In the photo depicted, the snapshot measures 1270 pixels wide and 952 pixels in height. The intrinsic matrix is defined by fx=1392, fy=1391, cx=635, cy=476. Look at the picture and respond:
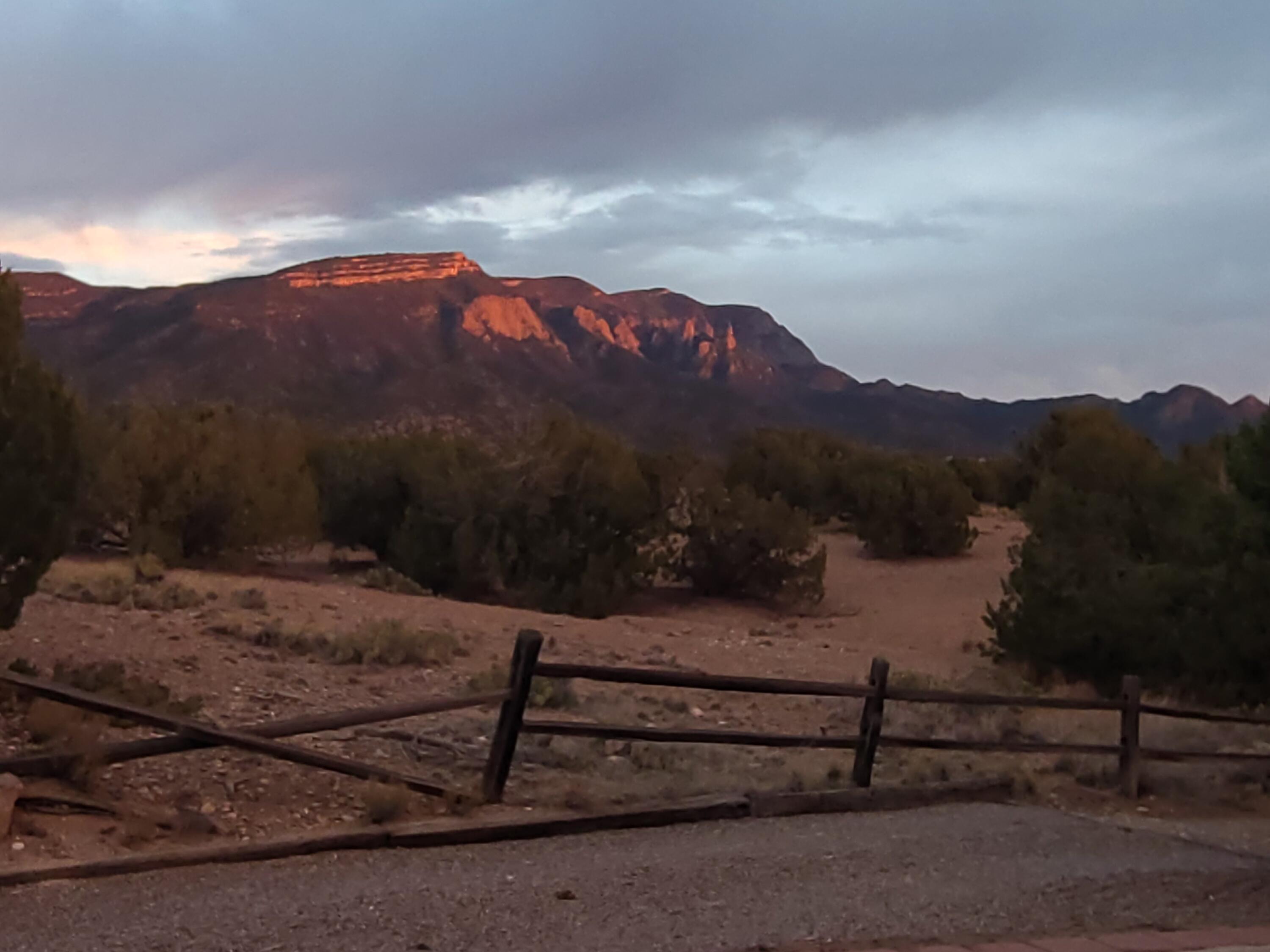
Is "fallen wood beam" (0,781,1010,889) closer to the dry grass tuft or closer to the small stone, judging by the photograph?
the small stone

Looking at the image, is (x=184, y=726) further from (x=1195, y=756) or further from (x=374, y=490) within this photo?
(x=374, y=490)

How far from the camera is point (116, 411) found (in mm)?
A: 30031

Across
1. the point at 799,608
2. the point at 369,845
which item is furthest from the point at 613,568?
the point at 369,845

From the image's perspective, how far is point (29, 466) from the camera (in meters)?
10.1

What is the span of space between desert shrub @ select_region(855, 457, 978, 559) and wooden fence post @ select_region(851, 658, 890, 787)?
29305 millimetres

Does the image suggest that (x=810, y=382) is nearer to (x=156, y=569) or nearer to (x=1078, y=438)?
(x=1078, y=438)

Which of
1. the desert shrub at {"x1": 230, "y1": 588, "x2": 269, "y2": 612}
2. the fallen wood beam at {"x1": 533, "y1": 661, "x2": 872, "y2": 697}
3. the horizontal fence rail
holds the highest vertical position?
the fallen wood beam at {"x1": 533, "y1": 661, "x2": 872, "y2": 697}

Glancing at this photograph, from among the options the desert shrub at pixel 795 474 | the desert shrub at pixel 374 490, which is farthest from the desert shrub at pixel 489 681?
the desert shrub at pixel 795 474

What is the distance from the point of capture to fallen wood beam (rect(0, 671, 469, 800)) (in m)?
7.61

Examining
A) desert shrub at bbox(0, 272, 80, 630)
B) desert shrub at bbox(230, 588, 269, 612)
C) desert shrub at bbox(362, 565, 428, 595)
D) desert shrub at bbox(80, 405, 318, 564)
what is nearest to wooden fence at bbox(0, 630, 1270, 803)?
desert shrub at bbox(0, 272, 80, 630)

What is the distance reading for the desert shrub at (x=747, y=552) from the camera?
30969 mm

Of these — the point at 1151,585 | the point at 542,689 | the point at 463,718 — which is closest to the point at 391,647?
the point at 542,689

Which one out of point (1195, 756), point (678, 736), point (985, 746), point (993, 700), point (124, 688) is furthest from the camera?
point (1195, 756)

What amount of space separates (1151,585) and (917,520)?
64.4 ft
